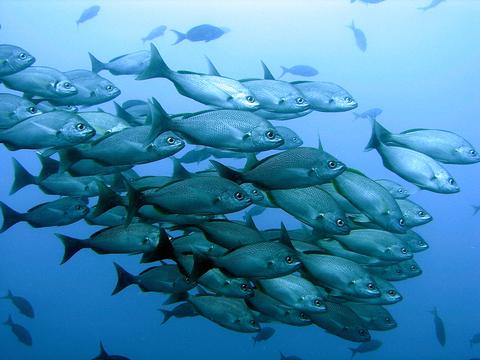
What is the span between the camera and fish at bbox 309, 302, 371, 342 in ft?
15.1

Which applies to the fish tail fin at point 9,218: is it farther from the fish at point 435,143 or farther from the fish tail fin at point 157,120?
the fish at point 435,143

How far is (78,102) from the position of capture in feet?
16.0

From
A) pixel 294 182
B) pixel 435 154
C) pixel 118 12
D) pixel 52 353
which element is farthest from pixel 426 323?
pixel 118 12

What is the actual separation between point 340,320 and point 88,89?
3.46m

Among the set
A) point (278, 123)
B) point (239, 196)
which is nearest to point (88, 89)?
point (239, 196)

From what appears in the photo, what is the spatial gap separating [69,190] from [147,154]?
4.97ft

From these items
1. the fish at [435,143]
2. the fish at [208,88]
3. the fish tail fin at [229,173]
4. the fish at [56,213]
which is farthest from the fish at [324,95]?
the fish at [56,213]

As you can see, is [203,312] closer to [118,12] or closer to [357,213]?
[357,213]

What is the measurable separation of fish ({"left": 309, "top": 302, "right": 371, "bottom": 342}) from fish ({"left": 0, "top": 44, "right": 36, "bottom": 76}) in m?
3.63

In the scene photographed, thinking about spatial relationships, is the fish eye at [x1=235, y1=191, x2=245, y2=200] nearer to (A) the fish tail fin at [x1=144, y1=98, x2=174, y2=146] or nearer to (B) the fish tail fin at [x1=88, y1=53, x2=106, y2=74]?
(A) the fish tail fin at [x1=144, y1=98, x2=174, y2=146]

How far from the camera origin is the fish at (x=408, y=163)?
435cm

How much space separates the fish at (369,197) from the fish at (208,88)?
1.03 m

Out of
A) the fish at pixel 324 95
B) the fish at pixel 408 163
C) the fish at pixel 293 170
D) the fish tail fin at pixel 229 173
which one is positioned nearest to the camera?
the fish at pixel 293 170

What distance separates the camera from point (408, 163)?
14.3ft
